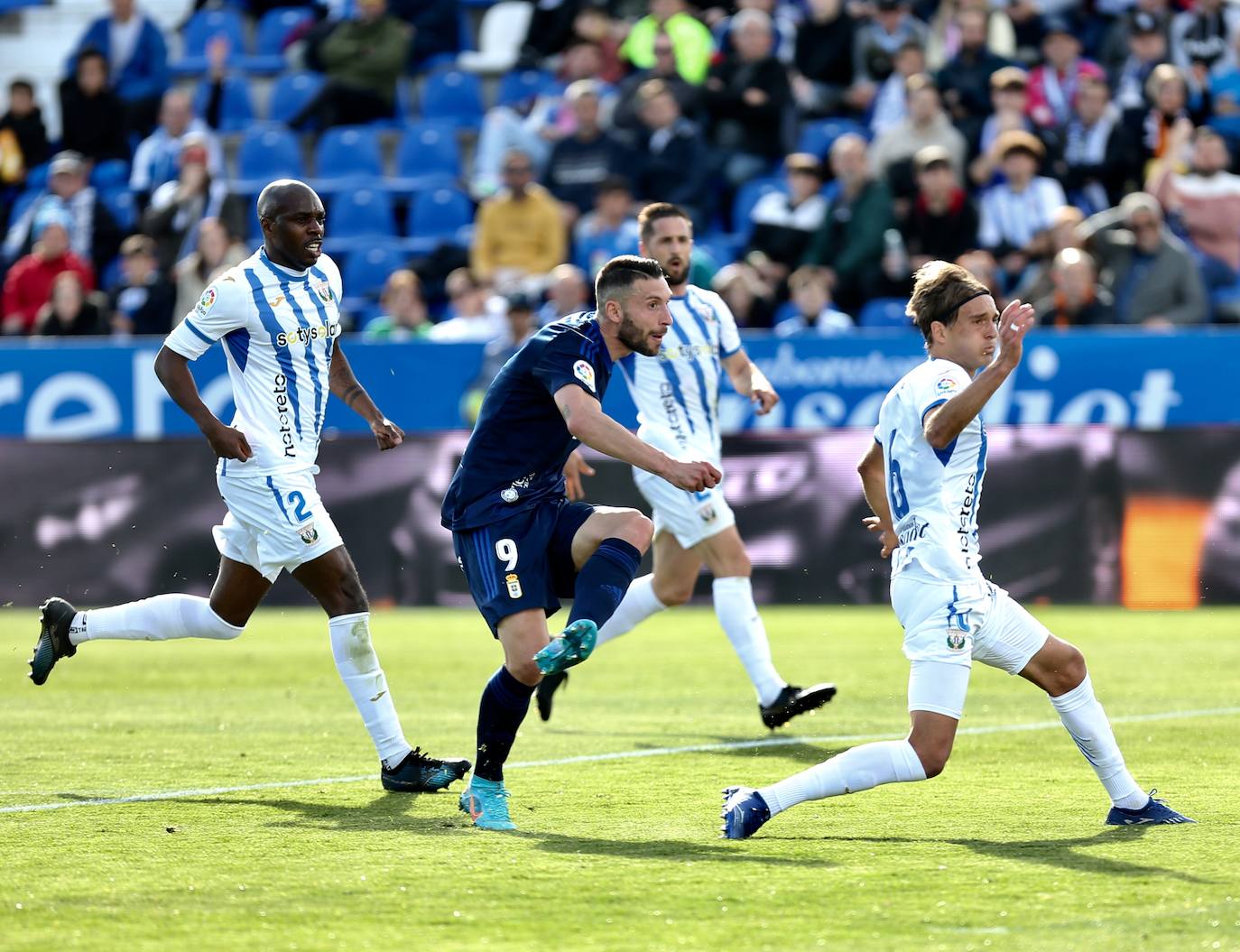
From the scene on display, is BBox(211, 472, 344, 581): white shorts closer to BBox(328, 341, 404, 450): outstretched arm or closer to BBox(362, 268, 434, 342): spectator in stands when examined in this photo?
BBox(328, 341, 404, 450): outstretched arm

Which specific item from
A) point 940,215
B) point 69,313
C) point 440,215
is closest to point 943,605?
point 940,215

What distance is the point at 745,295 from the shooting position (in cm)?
1677

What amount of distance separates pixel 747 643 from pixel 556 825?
9.70 feet

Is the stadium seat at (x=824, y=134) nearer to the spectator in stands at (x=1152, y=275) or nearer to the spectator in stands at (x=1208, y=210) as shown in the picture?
the spectator in stands at (x=1208, y=210)

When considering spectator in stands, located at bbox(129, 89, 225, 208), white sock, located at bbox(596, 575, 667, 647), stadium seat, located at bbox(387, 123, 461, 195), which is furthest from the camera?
stadium seat, located at bbox(387, 123, 461, 195)

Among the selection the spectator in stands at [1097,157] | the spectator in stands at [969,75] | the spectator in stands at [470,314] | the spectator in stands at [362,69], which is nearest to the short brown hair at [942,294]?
the spectator in stands at [470,314]

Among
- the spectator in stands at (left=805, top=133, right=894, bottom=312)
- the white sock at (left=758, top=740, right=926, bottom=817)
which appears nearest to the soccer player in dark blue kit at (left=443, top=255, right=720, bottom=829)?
the white sock at (left=758, top=740, right=926, bottom=817)

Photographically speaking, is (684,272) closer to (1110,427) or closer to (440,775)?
(440,775)

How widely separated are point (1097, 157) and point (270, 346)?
38.4ft

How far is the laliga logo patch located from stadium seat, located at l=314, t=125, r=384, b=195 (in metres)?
14.7

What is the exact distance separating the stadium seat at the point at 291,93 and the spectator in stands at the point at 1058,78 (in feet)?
25.9

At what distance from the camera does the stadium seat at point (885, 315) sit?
1695 centimetres

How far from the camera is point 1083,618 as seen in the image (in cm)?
1409

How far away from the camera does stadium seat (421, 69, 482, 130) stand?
2147 centimetres
